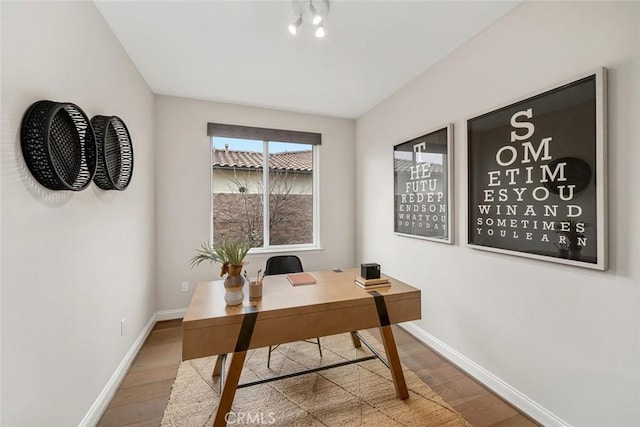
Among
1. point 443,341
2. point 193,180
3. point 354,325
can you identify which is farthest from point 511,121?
point 193,180

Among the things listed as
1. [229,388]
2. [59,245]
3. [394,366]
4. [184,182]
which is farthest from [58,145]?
[394,366]

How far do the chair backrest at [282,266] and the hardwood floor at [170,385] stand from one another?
1.09m

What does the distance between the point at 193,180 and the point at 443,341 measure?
10.2 feet

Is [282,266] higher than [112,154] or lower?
lower

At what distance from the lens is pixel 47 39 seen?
1.24 meters

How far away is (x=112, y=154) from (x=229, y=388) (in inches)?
66.2

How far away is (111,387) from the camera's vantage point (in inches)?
71.6

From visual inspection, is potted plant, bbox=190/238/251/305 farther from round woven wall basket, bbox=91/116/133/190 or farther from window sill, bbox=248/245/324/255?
window sill, bbox=248/245/324/255

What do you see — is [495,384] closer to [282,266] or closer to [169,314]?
[282,266]

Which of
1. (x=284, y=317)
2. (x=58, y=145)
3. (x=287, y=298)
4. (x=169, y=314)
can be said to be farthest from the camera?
(x=169, y=314)

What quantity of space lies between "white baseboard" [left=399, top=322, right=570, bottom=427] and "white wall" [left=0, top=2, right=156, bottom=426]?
8.37 feet

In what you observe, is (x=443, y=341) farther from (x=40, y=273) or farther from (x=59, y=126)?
(x=59, y=126)

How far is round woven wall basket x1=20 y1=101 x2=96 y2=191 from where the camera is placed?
43.7 inches

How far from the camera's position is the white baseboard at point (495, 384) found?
5.15 feet
